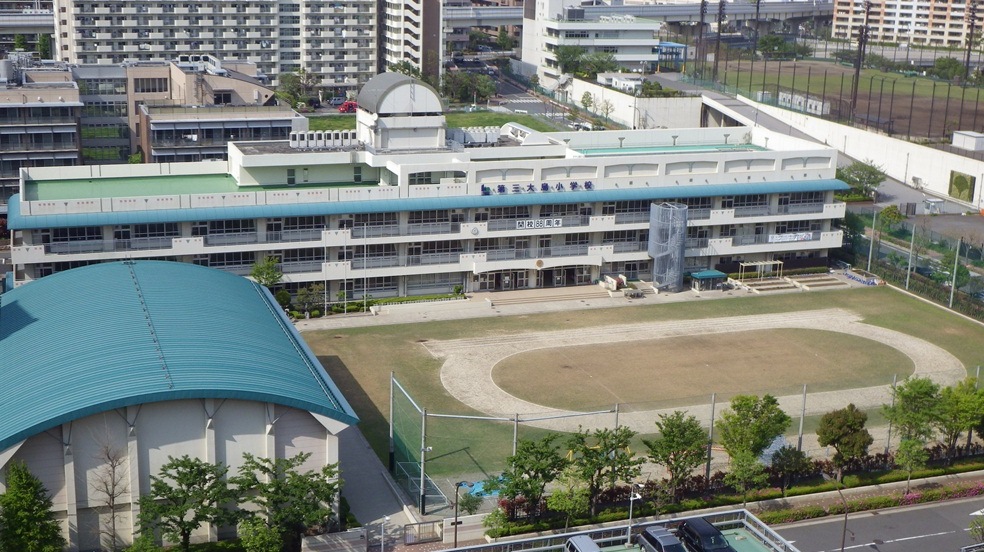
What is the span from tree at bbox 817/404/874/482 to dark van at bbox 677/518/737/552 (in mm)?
8904

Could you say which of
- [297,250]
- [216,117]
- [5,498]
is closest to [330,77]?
[216,117]

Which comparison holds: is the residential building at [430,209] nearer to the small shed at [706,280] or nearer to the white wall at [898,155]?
the small shed at [706,280]

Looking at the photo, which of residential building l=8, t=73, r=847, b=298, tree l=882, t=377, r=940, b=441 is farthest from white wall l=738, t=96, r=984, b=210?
tree l=882, t=377, r=940, b=441

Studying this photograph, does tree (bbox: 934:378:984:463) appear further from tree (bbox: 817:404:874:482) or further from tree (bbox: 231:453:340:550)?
tree (bbox: 231:453:340:550)

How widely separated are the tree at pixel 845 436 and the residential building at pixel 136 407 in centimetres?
1700

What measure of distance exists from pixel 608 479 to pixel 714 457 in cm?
578

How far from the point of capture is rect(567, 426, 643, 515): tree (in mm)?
36969

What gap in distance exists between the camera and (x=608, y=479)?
37.7m

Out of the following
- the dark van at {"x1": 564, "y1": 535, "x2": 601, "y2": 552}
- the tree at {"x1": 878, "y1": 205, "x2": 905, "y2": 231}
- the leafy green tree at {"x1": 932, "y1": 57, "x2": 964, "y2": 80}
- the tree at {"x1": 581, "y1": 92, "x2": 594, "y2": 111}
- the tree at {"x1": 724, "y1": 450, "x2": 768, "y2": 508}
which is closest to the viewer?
the dark van at {"x1": 564, "y1": 535, "x2": 601, "y2": 552}

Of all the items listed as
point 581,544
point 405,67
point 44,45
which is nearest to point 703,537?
point 581,544

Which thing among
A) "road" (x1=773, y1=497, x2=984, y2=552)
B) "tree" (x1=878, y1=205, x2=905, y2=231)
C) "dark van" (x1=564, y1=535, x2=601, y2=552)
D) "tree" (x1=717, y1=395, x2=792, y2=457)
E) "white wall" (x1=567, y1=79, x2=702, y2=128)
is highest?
"white wall" (x1=567, y1=79, x2=702, y2=128)

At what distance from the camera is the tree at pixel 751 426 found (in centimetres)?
3916

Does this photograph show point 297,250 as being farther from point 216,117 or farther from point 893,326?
point 893,326

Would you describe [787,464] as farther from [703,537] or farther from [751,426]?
[703,537]
